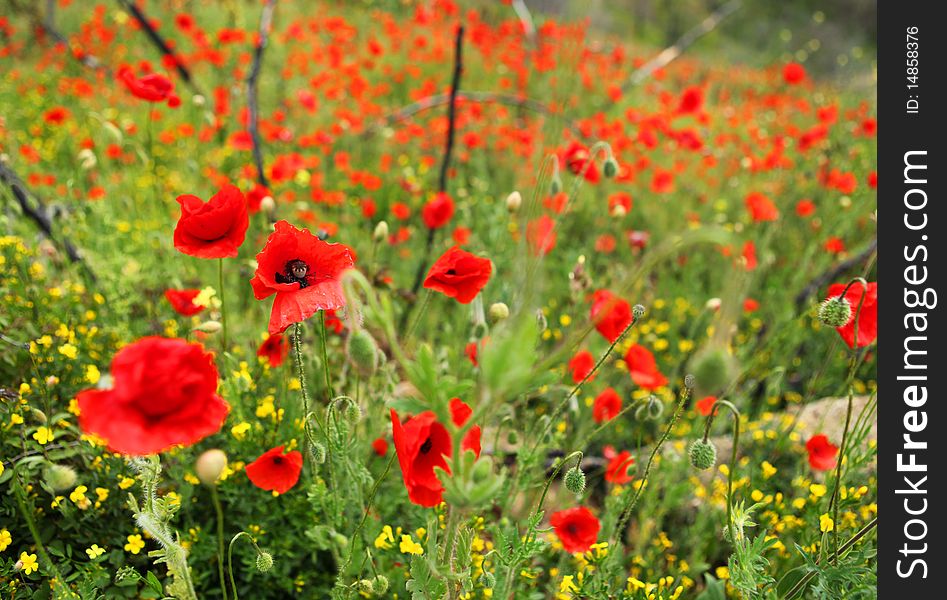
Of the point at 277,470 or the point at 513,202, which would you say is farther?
the point at 513,202

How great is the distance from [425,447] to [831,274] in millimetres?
2767

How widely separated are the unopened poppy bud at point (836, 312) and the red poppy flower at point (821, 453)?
0.71m

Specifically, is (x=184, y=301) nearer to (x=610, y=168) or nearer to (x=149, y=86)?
(x=149, y=86)

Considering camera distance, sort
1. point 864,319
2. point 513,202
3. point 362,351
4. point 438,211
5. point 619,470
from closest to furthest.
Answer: point 362,351
point 864,319
point 619,470
point 513,202
point 438,211

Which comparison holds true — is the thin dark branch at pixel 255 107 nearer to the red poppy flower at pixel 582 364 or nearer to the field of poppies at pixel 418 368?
the field of poppies at pixel 418 368

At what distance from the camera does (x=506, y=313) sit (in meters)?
1.88

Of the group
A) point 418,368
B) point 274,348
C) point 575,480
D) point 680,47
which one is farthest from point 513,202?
point 680,47

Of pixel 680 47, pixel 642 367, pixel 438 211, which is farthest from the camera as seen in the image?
pixel 680 47

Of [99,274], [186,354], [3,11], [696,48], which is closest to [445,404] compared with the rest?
[186,354]

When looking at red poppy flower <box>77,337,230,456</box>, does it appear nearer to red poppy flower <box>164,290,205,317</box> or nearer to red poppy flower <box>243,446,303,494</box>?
red poppy flower <box>243,446,303,494</box>

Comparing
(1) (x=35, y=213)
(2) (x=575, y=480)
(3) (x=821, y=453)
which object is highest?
(1) (x=35, y=213)

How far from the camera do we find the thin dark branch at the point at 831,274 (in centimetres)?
310

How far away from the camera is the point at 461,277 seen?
4.88 feet
